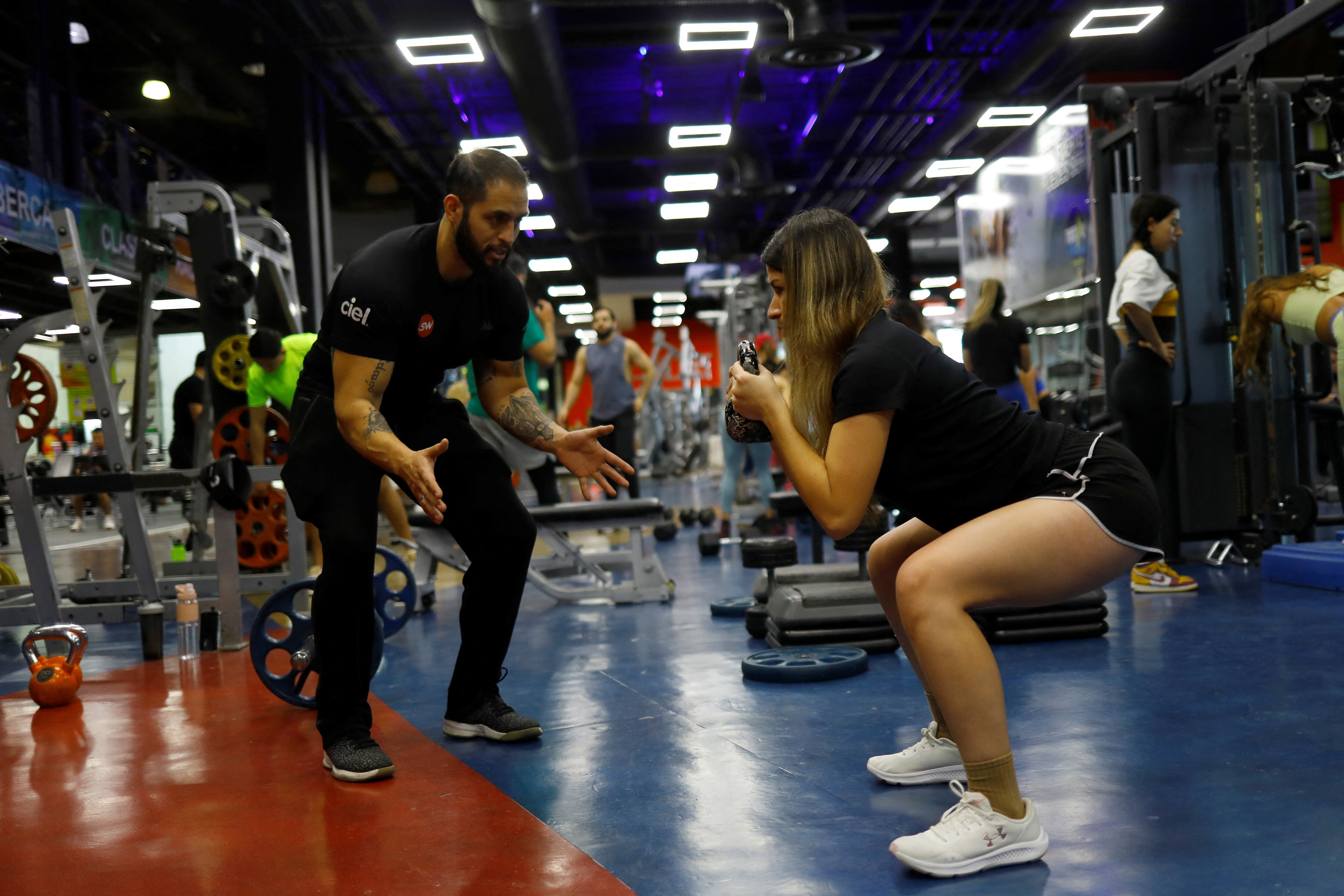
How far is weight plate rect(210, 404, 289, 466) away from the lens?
4.86 meters

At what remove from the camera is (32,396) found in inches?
173

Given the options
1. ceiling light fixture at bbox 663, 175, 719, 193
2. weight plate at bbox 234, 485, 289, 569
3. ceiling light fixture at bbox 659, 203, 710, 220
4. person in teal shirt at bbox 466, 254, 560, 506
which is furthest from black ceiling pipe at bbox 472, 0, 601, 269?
weight plate at bbox 234, 485, 289, 569

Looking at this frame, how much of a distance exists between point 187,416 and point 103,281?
5.77 metres

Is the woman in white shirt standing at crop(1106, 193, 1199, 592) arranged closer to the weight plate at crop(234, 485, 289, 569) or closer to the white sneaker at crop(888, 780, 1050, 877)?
the white sneaker at crop(888, 780, 1050, 877)

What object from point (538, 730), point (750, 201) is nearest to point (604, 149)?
point (750, 201)

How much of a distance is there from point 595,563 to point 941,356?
3.57 m

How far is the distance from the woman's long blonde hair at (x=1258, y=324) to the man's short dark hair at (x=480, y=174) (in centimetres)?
332

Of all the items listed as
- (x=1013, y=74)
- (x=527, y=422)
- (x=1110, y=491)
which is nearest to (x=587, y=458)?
(x=527, y=422)

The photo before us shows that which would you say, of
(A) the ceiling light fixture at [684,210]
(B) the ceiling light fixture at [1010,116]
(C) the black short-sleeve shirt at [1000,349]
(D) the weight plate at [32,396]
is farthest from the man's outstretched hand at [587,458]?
(A) the ceiling light fixture at [684,210]

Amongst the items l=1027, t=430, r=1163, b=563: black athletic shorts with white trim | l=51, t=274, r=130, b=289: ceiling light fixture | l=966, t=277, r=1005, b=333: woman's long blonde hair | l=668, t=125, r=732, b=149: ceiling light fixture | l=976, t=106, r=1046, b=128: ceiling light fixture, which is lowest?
l=1027, t=430, r=1163, b=563: black athletic shorts with white trim

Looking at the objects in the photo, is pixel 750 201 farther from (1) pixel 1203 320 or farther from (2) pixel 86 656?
(2) pixel 86 656

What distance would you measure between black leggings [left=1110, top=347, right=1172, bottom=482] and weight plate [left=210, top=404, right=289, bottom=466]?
3.70m

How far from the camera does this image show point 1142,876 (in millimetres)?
1575

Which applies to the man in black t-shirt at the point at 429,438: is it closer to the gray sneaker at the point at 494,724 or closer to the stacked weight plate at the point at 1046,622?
the gray sneaker at the point at 494,724
